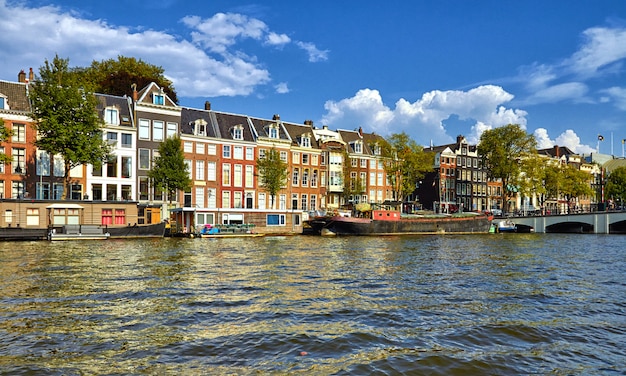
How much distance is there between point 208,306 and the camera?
17.0 meters

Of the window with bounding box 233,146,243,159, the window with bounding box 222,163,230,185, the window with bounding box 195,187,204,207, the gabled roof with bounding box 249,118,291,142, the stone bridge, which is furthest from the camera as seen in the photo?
the stone bridge

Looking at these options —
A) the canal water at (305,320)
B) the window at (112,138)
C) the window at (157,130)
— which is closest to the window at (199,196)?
the window at (157,130)

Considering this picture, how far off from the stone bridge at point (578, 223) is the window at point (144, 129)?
69.9 meters

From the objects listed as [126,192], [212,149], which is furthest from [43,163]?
[212,149]

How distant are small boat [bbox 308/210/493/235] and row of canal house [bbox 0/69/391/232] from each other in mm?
6188

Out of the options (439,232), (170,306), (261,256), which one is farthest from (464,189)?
(170,306)

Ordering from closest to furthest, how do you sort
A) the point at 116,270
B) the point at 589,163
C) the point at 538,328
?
the point at 538,328 → the point at 116,270 → the point at 589,163

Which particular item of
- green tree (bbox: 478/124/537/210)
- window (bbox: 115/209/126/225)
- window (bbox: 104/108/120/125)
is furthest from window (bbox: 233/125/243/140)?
green tree (bbox: 478/124/537/210)

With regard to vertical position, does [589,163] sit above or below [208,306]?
above

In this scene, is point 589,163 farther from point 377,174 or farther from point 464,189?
point 377,174

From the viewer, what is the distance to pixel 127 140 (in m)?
66.7

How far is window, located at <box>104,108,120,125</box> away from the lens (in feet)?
215

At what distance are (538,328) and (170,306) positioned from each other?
11.7 m

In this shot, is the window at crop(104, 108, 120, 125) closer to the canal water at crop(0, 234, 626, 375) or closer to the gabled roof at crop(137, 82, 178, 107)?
the gabled roof at crop(137, 82, 178, 107)
